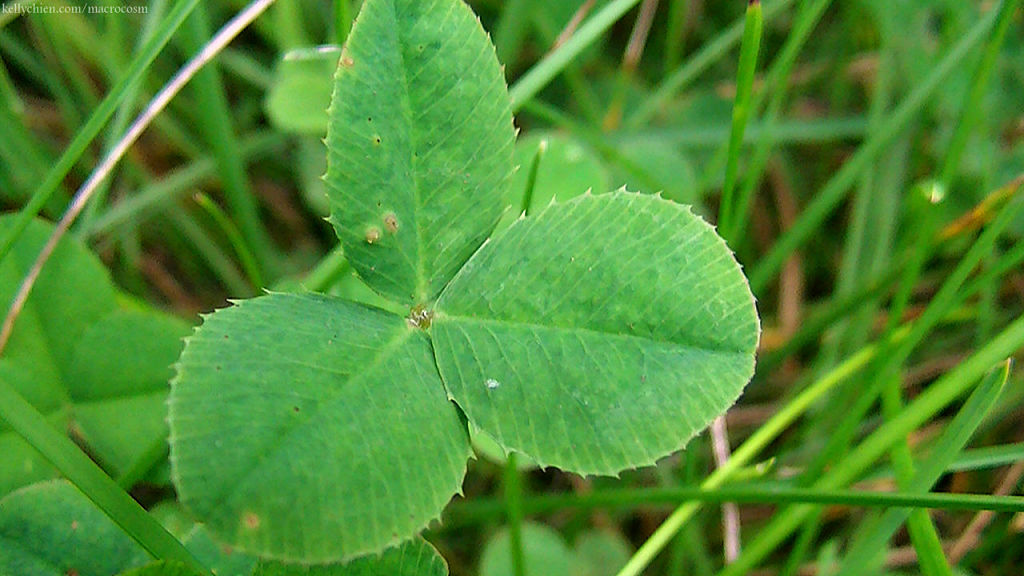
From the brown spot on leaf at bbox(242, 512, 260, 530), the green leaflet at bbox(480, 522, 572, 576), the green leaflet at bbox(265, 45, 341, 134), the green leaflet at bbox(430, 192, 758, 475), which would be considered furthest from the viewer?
the green leaflet at bbox(265, 45, 341, 134)

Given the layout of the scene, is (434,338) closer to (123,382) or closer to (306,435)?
(306,435)

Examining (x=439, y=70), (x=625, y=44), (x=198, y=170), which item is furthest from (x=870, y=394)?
(x=198, y=170)

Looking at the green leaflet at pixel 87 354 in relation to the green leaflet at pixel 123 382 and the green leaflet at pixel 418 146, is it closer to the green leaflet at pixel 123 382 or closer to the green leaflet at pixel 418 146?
the green leaflet at pixel 123 382

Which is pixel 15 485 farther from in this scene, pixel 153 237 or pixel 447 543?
pixel 153 237

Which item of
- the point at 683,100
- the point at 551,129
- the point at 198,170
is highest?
the point at 683,100

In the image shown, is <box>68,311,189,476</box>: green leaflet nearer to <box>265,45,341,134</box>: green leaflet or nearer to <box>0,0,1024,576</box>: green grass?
<box>0,0,1024,576</box>: green grass

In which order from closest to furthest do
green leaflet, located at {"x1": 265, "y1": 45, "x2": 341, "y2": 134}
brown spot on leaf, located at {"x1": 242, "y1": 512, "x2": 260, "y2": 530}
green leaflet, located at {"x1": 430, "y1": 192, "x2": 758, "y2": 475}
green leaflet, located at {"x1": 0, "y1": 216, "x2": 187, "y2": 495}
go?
brown spot on leaf, located at {"x1": 242, "y1": 512, "x2": 260, "y2": 530} → green leaflet, located at {"x1": 430, "y1": 192, "x2": 758, "y2": 475} → green leaflet, located at {"x1": 0, "y1": 216, "x2": 187, "y2": 495} → green leaflet, located at {"x1": 265, "y1": 45, "x2": 341, "y2": 134}

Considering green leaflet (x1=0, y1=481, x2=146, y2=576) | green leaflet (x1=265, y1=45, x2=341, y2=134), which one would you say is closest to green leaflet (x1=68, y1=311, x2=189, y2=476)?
green leaflet (x1=0, y1=481, x2=146, y2=576)
